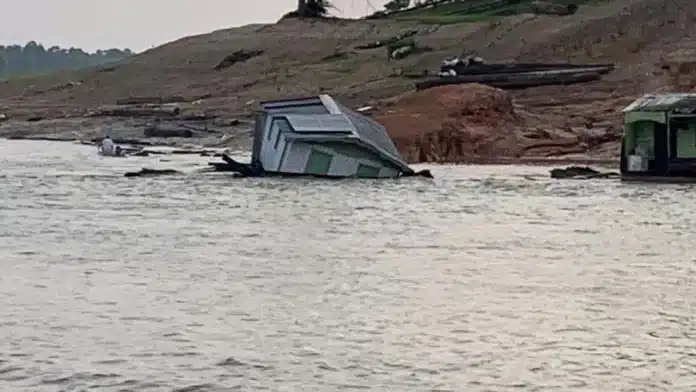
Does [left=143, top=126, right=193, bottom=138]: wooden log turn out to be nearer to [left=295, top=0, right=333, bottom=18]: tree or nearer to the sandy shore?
the sandy shore

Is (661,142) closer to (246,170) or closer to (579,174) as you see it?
(579,174)

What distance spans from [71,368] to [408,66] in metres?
74.6

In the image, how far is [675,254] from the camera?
24078 mm

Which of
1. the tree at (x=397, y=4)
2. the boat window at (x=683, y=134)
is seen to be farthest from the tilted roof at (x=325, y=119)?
the tree at (x=397, y=4)

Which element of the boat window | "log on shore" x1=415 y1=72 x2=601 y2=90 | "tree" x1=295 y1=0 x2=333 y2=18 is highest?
"tree" x1=295 y1=0 x2=333 y2=18

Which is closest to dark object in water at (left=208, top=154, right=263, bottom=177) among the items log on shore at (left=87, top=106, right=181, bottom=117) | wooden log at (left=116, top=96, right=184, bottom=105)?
log on shore at (left=87, top=106, right=181, bottom=117)

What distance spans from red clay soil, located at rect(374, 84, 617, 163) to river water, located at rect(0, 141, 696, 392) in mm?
23664

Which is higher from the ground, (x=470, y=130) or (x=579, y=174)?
(x=470, y=130)

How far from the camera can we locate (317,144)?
→ 4503 cm

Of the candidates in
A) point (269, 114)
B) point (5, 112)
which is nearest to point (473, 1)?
point (5, 112)

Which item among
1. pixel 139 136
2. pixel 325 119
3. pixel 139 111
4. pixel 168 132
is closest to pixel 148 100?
pixel 139 111

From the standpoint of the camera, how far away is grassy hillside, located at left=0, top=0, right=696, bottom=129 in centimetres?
7438

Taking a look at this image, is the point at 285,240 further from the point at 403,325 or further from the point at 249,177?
the point at 249,177

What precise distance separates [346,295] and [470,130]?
44.2 metres
